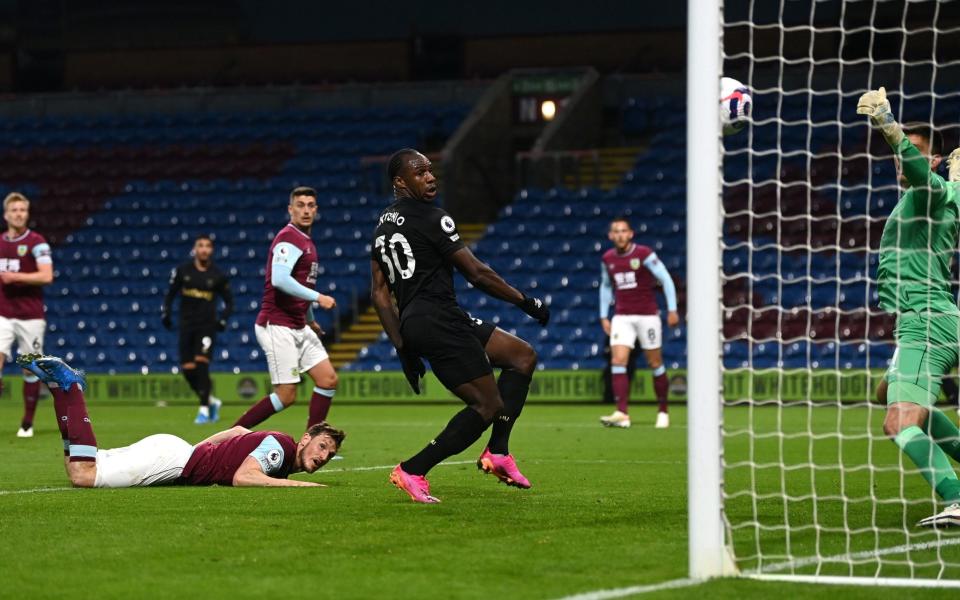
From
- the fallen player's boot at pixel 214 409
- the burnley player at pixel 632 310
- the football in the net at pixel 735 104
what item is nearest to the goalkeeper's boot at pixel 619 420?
the burnley player at pixel 632 310

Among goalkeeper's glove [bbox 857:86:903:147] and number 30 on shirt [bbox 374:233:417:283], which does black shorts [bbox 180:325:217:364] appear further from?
goalkeeper's glove [bbox 857:86:903:147]

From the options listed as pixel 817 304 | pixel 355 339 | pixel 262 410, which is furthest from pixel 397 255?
pixel 355 339

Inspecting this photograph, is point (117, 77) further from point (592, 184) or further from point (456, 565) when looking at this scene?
point (456, 565)

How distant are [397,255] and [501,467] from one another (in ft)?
4.49

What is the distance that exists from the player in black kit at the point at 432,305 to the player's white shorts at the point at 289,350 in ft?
10.9

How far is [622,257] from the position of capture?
16062mm

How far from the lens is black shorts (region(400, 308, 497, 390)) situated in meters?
7.62

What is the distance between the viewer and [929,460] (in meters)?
6.59

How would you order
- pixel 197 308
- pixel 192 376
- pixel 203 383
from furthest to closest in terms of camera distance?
pixel 197 308, pixel 192 376, pixel 203 383

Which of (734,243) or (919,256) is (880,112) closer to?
(919,256)

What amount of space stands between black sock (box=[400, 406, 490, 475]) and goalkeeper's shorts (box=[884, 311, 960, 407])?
7.09ft

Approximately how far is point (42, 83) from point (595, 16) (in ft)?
43.5

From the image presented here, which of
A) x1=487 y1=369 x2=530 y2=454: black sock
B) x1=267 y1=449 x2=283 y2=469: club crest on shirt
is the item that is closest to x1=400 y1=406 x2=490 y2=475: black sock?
x1=487 y1=369 x2=530 y2=454: black sock

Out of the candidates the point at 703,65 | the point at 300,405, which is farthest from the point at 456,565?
the point at 300,405
